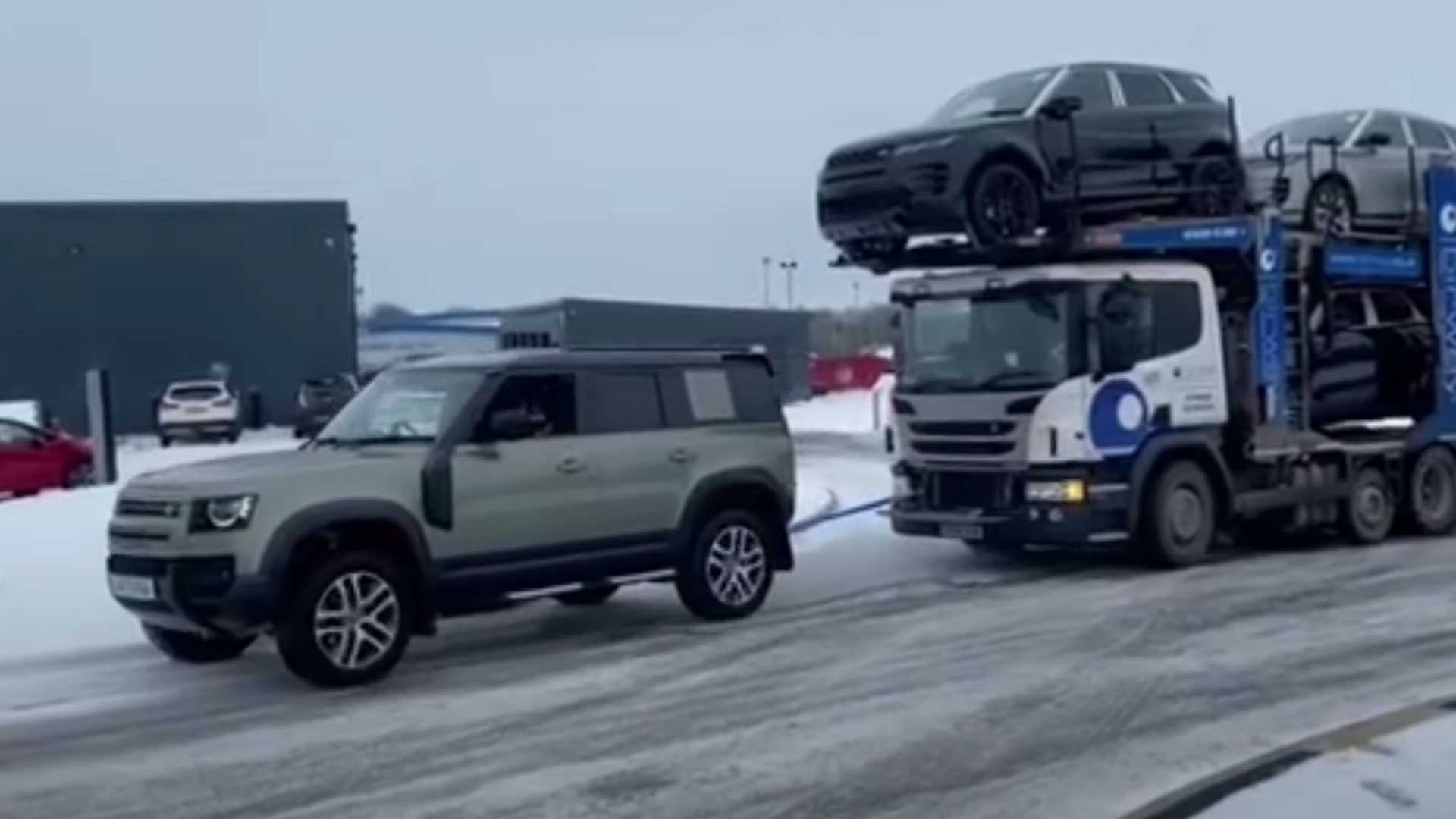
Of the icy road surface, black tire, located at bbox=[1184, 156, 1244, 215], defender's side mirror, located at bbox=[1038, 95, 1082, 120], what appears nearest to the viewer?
the icy road surface

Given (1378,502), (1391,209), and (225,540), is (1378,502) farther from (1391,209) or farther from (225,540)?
(225,540)

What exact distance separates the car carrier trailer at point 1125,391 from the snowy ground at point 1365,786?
662cm

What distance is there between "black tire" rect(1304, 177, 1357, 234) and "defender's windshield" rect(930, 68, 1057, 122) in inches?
106

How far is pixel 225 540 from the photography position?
10523 mm

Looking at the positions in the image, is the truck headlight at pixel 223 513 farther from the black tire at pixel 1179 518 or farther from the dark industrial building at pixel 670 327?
the dark industrial building at pixel 670 327

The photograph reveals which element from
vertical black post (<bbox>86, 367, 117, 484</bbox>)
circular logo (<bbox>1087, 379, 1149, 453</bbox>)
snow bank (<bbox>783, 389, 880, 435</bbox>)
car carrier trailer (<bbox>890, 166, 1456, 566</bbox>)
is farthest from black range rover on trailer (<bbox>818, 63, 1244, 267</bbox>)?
snow bank (<bbox>783, 389, 880, 435</bbox>)

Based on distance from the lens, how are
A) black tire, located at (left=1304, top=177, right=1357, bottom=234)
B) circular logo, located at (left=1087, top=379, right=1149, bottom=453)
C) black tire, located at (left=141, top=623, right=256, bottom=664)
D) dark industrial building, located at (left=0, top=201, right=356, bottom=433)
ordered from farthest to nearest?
1. dark industrial building, located at (left=0, top=201, right=356, bottom=433)
2. black tire, located at (left=1304, top=177, right=1357, bottom=234)
3. circular logo, located at (left=1087, top=379, right=1149, bottom=453)
4. black tire, located at (left=141, top=623, right=256, bottom=664)

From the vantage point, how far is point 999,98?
15758 mm

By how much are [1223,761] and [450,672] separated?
477 centimetres

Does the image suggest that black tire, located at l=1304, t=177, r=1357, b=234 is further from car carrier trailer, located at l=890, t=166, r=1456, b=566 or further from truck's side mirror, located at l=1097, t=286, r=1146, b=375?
truck's side mirror, located at l=1097, t=286, r=1146, b=375

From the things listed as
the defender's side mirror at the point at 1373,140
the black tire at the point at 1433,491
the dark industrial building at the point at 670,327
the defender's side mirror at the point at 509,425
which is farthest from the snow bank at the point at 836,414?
the defender's side mirror at the point at 509,425

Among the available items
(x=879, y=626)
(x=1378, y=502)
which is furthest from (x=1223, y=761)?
(x=1378, y=502)

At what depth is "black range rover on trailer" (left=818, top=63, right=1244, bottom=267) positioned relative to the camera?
1508 centimetres

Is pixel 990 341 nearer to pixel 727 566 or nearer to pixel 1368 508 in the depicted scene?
pixel 727 566
